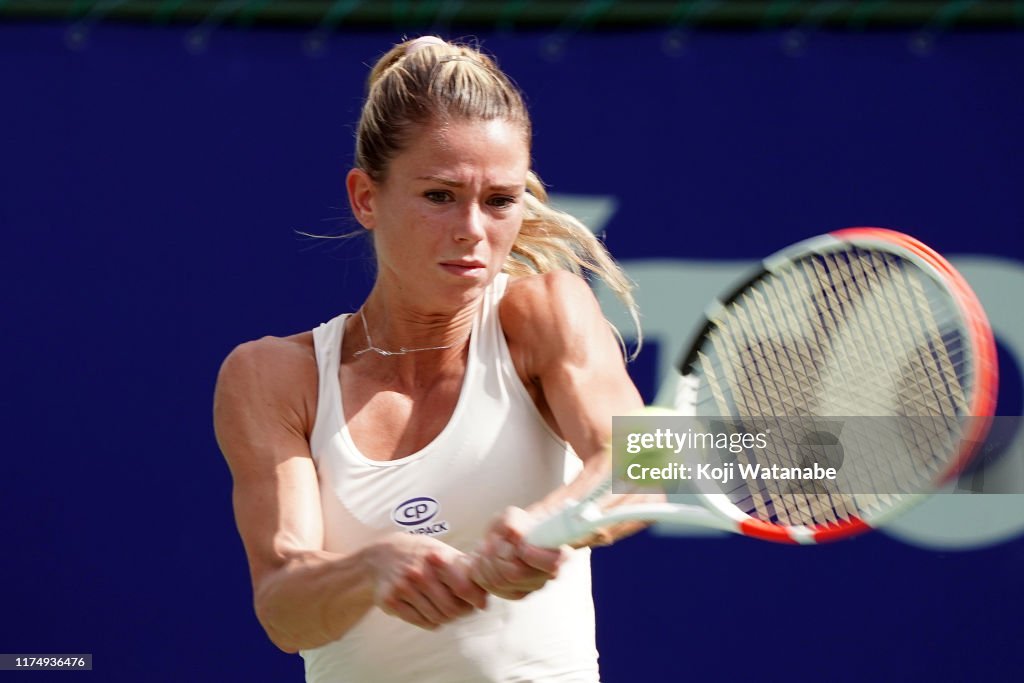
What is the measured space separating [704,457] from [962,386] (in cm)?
38

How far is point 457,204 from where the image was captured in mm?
2068

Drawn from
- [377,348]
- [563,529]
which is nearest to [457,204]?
[377,348]

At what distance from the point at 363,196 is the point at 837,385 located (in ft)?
2.57

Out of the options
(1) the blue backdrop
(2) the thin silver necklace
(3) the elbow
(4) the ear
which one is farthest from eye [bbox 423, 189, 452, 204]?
(1) the blue backdrop

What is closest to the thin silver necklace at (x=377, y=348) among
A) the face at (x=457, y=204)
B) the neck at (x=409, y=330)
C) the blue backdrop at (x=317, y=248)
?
the neck at (x=409, y=330)

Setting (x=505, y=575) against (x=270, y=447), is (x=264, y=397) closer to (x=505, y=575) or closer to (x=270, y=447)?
(x=270, y=447)

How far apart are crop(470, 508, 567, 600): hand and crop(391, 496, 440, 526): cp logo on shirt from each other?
0.22 metres

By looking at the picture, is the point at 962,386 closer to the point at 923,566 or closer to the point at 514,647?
the point at 514,647

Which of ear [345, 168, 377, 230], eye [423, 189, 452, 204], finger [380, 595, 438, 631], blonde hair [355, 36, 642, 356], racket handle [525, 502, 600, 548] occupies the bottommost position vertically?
finger [380, 595, 438, 631]

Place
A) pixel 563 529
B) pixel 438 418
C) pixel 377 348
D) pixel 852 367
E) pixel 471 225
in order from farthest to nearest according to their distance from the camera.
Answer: pixel 377 348
pixel 438 418
pixel 471 225
pixel 852 367
pixel 563 529

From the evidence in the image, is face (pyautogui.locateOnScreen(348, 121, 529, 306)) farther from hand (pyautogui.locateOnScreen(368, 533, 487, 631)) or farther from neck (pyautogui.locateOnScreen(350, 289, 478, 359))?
hand (pyautogui.locateOnScreen(368, 533, 487, 631))

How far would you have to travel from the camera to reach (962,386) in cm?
175

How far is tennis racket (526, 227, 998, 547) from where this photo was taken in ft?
5.67

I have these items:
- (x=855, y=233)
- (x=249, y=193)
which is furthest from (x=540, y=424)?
(x=249, y=193)
